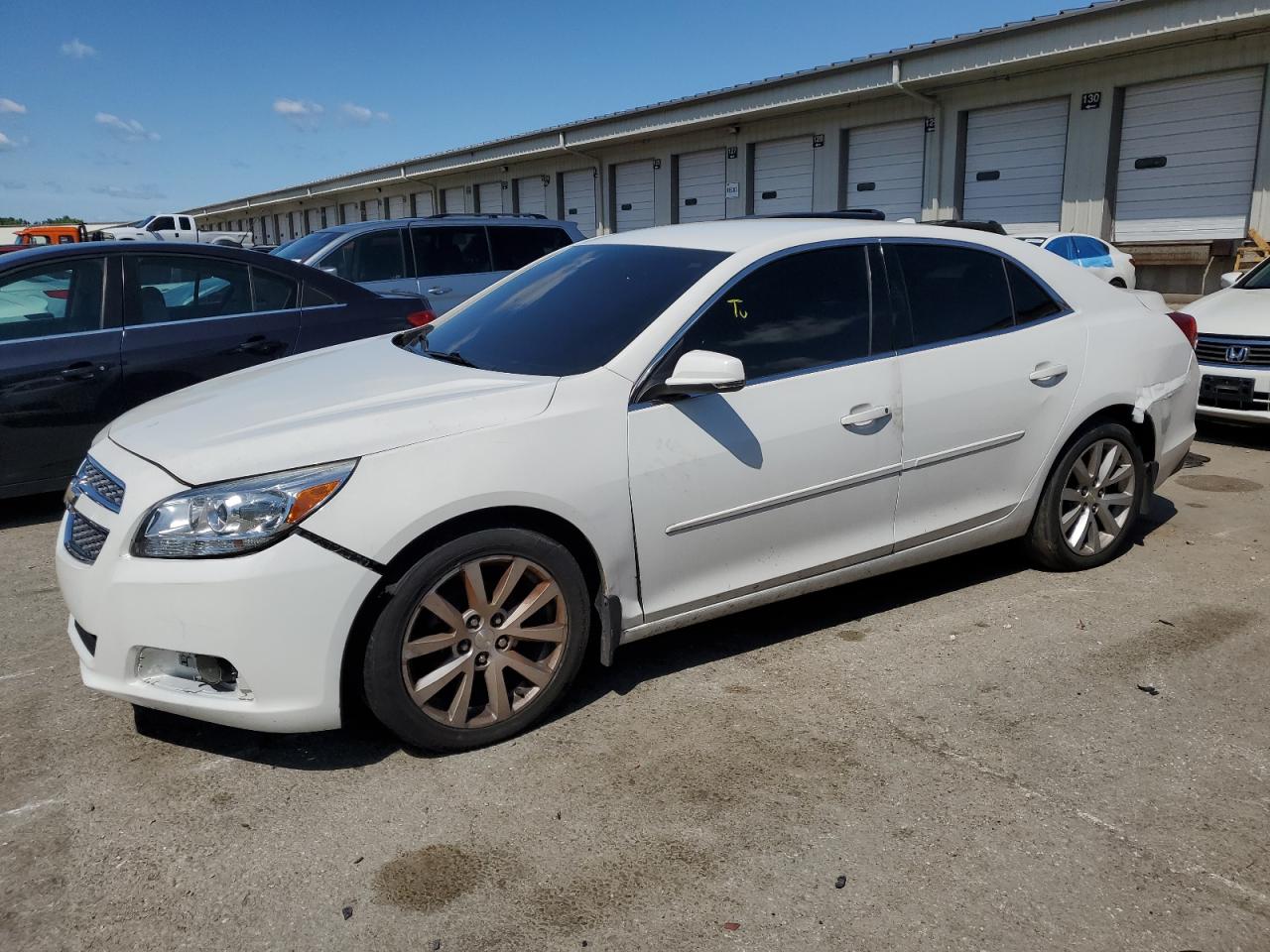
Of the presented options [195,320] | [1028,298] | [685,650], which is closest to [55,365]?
[195,320]

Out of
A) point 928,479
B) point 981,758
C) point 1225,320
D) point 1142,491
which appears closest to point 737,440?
point 928,479

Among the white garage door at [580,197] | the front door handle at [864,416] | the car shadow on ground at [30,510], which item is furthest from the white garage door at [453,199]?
the front door handle at [864,416]

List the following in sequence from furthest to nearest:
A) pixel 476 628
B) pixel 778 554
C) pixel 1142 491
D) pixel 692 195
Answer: pixel 692 195 < pixel 1142 491 < pixel 778 554 < pixel 476 628

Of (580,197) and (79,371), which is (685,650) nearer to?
(79,371)

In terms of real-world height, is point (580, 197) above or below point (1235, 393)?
above

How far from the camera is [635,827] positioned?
2.81m

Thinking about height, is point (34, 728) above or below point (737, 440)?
below

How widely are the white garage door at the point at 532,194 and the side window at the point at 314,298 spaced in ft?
87.4

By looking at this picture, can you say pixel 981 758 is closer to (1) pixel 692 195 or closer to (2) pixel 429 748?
(2) pixel 429 748

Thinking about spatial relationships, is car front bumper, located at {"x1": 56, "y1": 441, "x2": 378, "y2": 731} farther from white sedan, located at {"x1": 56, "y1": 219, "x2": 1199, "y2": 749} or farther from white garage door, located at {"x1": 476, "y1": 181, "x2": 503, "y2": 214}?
white garage door, located at {"x1": 476, "y1": 181, "x2": 503, "y2": 214}

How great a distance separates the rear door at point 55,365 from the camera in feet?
18.0

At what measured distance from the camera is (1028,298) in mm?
4395

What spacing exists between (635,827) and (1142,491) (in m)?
3.27

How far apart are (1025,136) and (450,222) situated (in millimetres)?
12833
